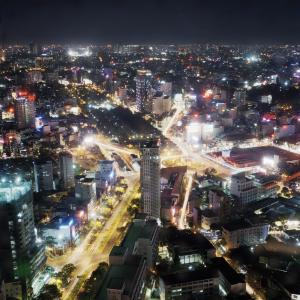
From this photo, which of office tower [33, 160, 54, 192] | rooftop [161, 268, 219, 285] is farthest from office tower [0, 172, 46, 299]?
office tower [33, 160, 54, 192]

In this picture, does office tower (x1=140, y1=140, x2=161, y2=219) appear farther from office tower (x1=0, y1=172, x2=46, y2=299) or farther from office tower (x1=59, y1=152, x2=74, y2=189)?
office tower (x1=59, y1=152, x2=74, y2=189)

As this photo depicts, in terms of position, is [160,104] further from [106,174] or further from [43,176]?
[43,176]

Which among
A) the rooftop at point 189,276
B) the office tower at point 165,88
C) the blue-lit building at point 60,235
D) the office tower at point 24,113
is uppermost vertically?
the office tower at point 165,88

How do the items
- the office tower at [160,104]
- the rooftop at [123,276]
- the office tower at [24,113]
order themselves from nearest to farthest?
the rooftop at [123,276] → the office tower at [24,113] → the office tower at [160,104]

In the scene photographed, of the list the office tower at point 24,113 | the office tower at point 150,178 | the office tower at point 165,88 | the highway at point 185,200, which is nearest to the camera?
the office tower at point 150,178

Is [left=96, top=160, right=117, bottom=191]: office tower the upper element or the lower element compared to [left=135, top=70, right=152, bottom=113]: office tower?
lower

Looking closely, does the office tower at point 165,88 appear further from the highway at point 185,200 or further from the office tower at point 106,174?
the office tower at point 106,174

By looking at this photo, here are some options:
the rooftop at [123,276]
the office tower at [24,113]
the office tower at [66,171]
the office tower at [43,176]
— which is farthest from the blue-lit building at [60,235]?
the office tower at [24,113]
